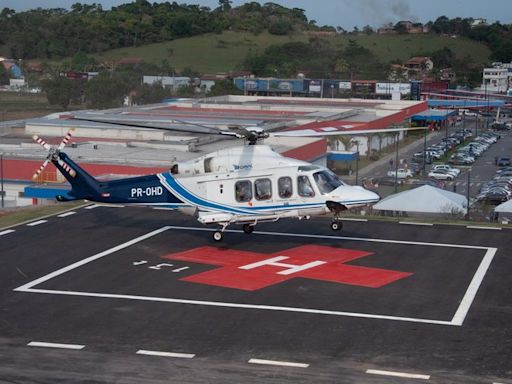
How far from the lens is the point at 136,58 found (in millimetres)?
161250

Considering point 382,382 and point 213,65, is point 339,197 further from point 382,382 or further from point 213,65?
point 213,65

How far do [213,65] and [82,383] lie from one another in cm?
15018

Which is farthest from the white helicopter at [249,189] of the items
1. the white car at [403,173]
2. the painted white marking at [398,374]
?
the white car at [403,173]

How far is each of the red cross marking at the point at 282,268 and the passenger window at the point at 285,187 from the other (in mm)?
1793

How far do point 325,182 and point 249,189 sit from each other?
2221 millimetres

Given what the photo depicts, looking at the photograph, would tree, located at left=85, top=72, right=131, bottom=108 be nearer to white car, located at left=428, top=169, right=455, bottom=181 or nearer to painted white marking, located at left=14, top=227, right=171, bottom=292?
white car, located at left=428, top=169, right=455, bottom=181

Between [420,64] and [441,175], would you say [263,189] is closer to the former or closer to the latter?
[441,175]

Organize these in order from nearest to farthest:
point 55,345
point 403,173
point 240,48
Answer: point 55,345 → point 403,173 → point 240,48

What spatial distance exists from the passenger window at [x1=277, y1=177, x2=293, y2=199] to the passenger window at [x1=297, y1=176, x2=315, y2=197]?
26 cm

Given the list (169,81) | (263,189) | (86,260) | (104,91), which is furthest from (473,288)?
(169,81)

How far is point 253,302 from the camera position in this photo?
70.5 feet

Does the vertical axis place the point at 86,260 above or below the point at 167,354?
above

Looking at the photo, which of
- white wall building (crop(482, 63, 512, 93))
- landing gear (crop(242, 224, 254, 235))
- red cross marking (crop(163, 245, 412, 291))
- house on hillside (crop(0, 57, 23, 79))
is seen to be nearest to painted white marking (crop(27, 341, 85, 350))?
red cross marking (crop(163, 245, 412, 291))

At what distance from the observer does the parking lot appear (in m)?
17.3
